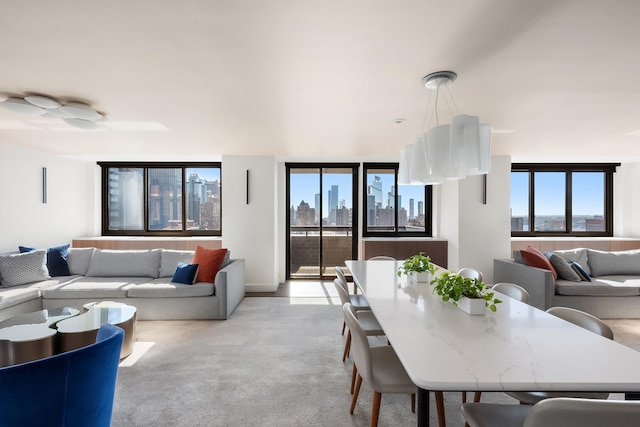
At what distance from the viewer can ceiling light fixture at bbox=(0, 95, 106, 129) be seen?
2.49 meters

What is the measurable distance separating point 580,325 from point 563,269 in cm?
296

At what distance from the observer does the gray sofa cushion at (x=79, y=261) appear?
14.0ft

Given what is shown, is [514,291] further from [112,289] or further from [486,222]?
[112,289]

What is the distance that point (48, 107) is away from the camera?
8.48 feet

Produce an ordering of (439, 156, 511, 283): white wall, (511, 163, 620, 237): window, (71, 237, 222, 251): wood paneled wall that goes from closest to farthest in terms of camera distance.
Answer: (439, 156, 511, 283): white wall
(71, 237, 222, 251): wood paneled wall
(511, 163, 620, 237): window

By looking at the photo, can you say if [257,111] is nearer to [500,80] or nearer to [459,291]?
[500,80]

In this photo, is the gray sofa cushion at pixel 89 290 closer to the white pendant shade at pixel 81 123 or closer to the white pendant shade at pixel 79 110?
the white pendant shade at pixel 81 123

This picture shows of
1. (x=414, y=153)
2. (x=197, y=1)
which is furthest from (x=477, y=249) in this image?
(x=197, y=1)

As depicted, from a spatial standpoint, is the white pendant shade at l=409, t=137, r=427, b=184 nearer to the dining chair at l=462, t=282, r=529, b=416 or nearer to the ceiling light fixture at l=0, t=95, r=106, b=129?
the dining chair at l=462, t=282, r=529, b=416

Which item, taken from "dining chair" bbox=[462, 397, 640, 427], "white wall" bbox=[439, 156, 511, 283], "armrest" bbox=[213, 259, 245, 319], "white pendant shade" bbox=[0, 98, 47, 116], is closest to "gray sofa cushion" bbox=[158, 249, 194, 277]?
"armrest" bbox=[213, 259, 245, 319]

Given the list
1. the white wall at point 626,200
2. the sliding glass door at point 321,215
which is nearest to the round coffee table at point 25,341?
the sliding glass door at point 321,215

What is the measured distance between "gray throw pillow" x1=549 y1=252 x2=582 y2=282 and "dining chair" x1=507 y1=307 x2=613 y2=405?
2819 millimetres

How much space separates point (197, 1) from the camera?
4.61 feet

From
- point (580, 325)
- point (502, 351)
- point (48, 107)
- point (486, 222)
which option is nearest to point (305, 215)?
point (486, 222)
